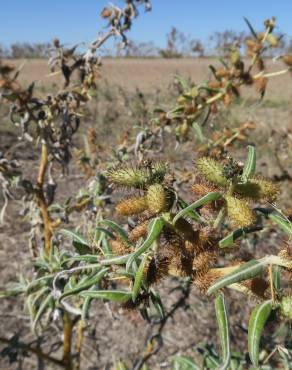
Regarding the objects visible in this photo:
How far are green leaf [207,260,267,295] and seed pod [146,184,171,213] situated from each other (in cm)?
16

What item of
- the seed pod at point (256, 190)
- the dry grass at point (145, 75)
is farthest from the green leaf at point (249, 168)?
the dry grass at point (145, 75)

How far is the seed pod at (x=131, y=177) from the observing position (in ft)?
2.78

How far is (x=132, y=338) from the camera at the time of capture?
3.01 meters

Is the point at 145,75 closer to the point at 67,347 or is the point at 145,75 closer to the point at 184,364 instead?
the point at 67,347

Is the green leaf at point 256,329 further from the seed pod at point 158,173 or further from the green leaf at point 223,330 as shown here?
the seed pod at point 158,173

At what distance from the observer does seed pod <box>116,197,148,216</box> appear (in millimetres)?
853

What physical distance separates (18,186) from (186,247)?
1.19 m

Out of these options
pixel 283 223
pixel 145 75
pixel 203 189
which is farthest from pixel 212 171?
pixel 145 75

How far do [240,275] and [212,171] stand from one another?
0.61ft

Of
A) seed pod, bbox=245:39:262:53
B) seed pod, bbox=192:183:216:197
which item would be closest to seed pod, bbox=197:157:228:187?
seed pod, bbox=192:183:216:197

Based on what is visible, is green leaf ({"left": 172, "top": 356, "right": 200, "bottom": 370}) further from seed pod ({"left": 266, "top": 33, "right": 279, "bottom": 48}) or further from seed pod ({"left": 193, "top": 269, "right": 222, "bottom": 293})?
seed pod ({"left": 266, "top": 33, "right": 279, "bottom": 48})

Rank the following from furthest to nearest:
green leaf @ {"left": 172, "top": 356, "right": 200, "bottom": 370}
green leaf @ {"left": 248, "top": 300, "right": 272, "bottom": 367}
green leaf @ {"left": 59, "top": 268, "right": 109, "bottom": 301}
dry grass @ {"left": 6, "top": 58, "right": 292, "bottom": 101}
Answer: dry grass @ {"left": 6, "top": 58, "right": 292, "bottom": 101} → green leaf @ {"left": 172, "top": 356, "right": 200, "bottom": 370} → green leaf @ {"left": 59, "top": 268, "right": 109, "bottom": 301} → green leaf @ {"left": 248, "top": 300, "right": 272, "bottom": 367}

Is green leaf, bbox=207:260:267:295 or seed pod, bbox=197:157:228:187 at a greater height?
seed pod, bbox=197:157:228:187

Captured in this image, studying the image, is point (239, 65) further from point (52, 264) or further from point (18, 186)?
point (52, 264)
